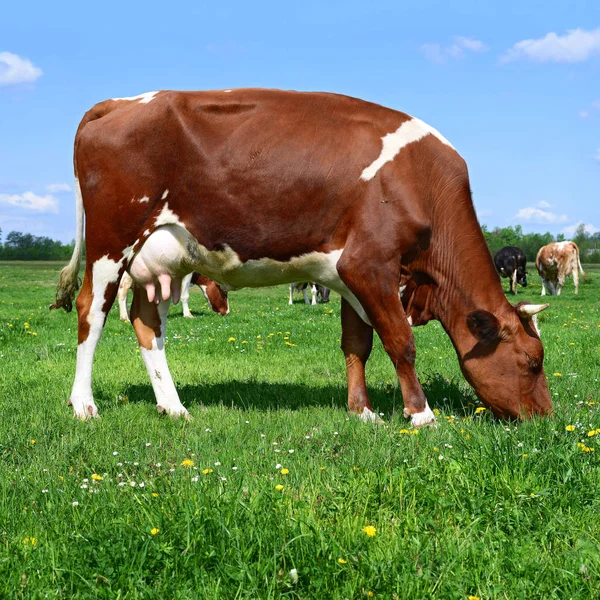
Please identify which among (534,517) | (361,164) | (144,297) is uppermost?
(361,164)

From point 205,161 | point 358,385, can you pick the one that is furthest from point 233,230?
point 358,385

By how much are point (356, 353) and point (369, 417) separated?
79cm

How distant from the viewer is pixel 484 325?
19.8ft

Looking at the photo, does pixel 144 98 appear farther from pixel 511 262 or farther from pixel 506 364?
pixel 511 262

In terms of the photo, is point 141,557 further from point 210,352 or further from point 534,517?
point 210,352

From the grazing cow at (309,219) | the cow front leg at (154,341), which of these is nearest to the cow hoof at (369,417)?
the grazing cow at (309,219)

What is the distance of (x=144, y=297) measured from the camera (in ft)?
23.4

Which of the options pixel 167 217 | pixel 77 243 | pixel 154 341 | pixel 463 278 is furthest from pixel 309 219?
pixel 77 243

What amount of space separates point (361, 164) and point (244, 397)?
2679 millimetres

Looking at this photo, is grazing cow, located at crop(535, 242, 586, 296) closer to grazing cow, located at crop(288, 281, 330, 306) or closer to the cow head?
grazing cow, located at crop(288, 281, 330, 306)

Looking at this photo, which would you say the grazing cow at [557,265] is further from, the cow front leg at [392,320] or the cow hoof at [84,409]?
the cow hoof at [84,409]

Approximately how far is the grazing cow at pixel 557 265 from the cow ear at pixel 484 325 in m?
28.2

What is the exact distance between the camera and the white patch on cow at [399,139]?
612cm

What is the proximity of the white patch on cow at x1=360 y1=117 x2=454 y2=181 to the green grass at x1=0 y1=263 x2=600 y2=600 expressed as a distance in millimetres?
2090
